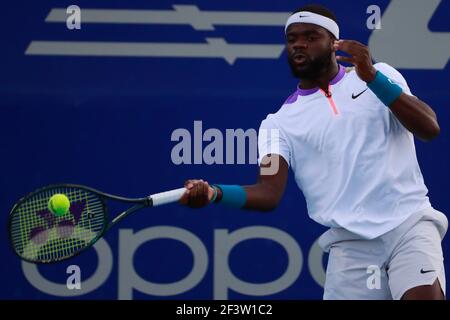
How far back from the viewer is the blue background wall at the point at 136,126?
6180 millimetres

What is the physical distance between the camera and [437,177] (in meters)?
6.27

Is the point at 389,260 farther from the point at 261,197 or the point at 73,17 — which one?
the point at 73,17

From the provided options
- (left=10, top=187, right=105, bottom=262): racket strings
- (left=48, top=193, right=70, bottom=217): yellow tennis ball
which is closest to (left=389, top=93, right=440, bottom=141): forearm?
(left=10, top=187, right=105, bottom=262): racket strings

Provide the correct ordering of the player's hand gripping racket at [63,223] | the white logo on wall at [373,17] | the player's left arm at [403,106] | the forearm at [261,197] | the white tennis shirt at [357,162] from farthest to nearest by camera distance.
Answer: the white logo on wall at [373,17] < the forearm at [261,197] < the white tennis shirt at [357,162] < the player's left arm at [403,106] < the player's hand gripping racket at [63,223]

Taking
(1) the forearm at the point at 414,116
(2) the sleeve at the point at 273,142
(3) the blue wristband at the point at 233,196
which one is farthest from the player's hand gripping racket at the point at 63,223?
(1) the forearm at the point at 414,116

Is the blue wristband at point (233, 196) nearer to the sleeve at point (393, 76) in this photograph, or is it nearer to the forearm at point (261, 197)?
the forearm at point (261, 197)

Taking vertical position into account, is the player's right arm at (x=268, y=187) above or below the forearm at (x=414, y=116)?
below

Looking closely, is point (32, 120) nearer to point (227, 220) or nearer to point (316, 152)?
point (227, 220)

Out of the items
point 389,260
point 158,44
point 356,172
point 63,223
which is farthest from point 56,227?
point 158,44

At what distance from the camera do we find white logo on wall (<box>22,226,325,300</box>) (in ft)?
20.2

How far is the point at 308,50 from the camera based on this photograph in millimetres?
5141

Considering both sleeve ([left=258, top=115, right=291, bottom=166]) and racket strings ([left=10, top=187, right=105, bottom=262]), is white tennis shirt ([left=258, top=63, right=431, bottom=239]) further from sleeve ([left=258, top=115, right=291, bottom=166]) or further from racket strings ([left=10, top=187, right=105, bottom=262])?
racket strings ([left=10, top=187, right=105, bottom=262])

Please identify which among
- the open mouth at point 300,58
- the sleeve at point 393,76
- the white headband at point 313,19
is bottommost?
the sleeve at point 393,76

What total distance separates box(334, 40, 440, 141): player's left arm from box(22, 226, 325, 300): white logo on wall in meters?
1.50
